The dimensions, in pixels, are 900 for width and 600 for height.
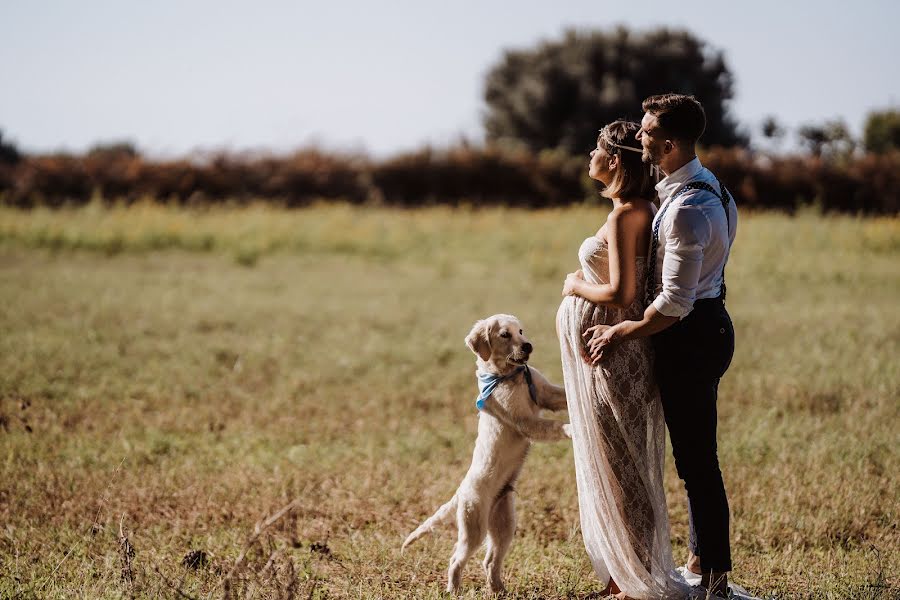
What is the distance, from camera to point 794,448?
682cm

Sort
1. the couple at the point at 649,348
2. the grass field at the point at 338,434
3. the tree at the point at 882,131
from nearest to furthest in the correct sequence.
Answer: the couple at the point at 649,348, the grass field at the point at 338,434, the tree at the point at 882,131

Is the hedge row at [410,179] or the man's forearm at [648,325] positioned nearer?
the man's forearm at [648,325]

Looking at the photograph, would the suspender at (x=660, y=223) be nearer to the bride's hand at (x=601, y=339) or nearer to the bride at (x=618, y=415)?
the bride at (x=618, y=415)

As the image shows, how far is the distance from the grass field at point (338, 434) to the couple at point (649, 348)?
629 mm

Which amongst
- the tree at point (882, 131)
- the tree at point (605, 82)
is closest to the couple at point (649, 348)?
the tree at point (605, 82)

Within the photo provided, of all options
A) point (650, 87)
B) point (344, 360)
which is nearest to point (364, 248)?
point (344, 360)

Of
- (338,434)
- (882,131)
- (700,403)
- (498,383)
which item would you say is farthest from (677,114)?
(882,131)

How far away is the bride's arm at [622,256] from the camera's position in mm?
3729

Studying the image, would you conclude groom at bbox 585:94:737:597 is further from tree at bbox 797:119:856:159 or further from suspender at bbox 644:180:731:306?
tree at bbox 797:119:856:159

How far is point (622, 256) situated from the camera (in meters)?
3.73

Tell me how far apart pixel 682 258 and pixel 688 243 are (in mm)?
67

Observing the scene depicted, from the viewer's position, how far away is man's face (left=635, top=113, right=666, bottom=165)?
373 cm

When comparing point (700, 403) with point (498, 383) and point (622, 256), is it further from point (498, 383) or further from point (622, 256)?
point (498, 383)

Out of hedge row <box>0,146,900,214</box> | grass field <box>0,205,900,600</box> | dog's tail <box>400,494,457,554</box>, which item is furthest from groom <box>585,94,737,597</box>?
hedge row <box>0,146,900,214</box>
